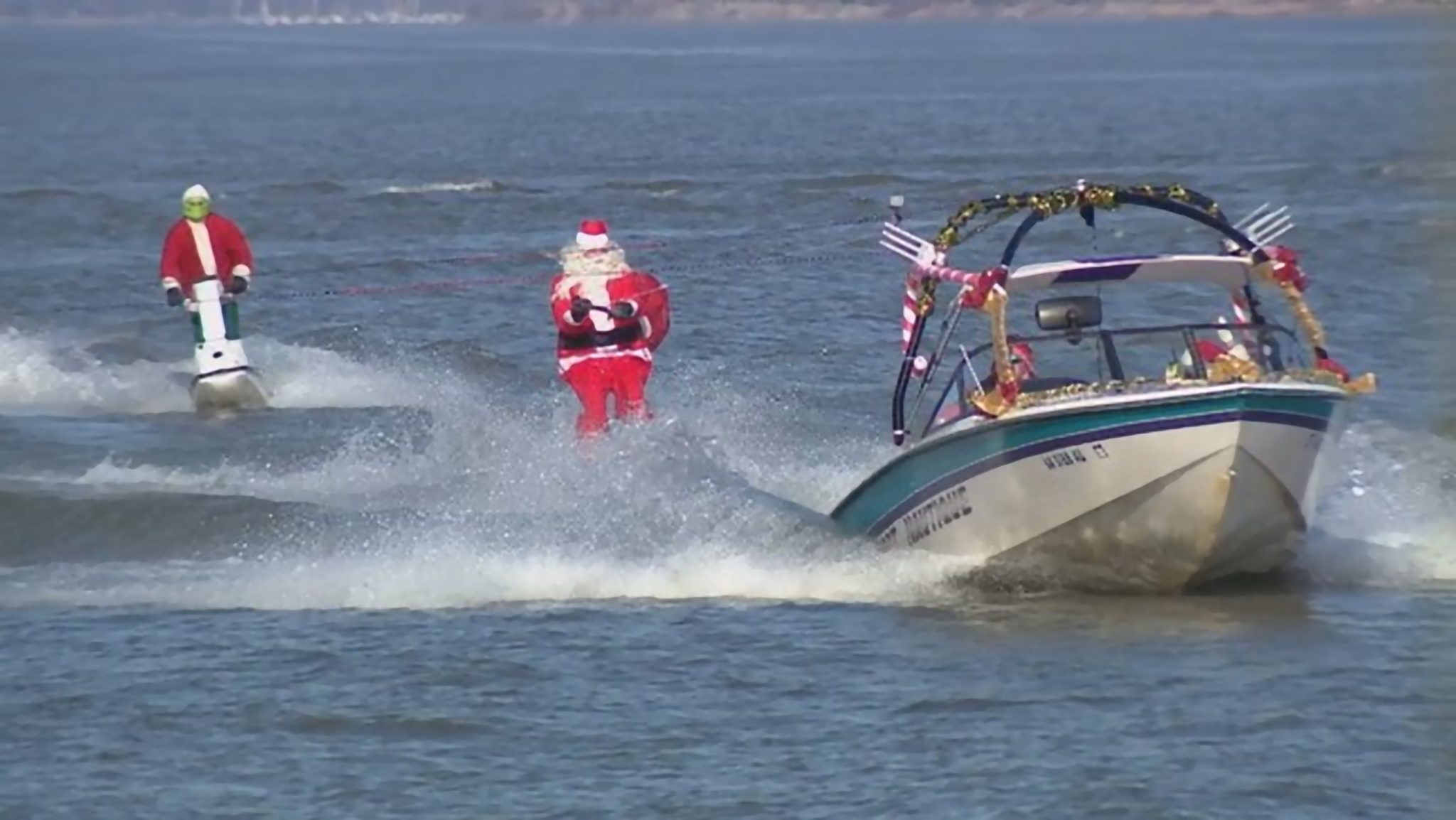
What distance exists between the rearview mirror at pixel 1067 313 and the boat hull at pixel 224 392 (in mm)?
9569

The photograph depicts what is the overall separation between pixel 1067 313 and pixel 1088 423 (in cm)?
69

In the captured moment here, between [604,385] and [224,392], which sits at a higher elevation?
[224,392]

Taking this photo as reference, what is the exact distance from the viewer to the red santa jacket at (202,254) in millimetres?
22406

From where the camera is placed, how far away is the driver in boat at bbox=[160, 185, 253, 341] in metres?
22.4

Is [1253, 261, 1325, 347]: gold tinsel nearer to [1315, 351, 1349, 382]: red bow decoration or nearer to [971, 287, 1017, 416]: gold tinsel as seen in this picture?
[1315, 351, 1349, 382]: red bow decoration

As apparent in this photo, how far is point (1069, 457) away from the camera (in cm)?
1459

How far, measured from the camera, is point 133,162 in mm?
54250

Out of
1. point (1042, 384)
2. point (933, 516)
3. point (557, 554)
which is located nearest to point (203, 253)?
point (557, 554)

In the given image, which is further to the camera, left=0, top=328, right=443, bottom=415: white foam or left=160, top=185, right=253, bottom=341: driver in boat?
left=0, top=328, right=443, bottom=415: white foam

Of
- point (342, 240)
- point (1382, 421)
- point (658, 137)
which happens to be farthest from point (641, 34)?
point (1382, 421)

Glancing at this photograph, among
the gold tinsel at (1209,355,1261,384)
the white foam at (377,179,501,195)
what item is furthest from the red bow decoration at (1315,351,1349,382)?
the white foam at (377,179,501,195)

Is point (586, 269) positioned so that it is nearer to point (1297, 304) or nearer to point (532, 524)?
point (532, 524)

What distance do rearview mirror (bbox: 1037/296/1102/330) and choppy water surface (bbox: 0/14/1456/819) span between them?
145cm

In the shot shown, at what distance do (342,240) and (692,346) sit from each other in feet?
38.6
